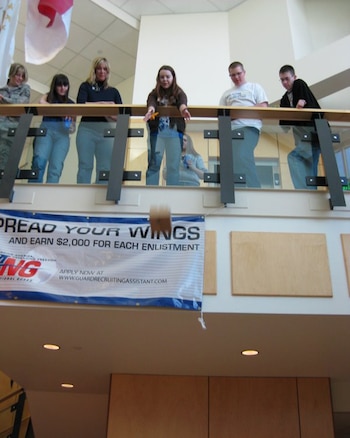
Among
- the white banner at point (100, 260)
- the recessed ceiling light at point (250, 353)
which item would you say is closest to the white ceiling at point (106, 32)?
the white banner at point (100, 260)

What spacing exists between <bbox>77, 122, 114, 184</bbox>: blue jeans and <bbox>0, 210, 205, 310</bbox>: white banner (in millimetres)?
525

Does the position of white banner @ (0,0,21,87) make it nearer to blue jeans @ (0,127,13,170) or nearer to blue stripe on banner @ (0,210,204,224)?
blue jeans @ (0,127,13,170)

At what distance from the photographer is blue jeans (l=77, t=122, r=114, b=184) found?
14.6ft

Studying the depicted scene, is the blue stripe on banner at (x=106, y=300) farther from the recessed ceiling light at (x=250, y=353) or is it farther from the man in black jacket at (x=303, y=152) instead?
the man in black jacket at (x=303, y=152)

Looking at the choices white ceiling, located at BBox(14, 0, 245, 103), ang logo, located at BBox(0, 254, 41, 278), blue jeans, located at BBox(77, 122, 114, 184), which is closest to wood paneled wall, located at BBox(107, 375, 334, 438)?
ang logo, located at BBox(0, 254, 41, 278)

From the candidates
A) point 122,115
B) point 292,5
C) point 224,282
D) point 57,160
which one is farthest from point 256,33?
point 224,282

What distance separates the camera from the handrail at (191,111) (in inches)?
182

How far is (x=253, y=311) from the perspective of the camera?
386 centimetres

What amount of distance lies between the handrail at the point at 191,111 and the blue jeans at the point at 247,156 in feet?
0.72

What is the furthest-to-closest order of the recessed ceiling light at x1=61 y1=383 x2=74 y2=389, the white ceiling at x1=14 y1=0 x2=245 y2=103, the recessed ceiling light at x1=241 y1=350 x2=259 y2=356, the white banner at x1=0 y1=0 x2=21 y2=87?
the white ceiling at x1=14 y1=0 x2=245 y2=103, the recessed ceiling light at x1=61 y1=383 x2=74 y2=389, the recessed ceiling light at x1=241 y1=350 x2=259 y2=356, the white banner at x1=0 y1=0 x2=21 y2=87

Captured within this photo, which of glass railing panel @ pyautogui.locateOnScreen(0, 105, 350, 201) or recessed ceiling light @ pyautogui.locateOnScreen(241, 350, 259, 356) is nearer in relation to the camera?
glass railing panel @ pyautogui.locateOnScreen(0, 105, 350, 201)

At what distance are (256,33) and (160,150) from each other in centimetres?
632

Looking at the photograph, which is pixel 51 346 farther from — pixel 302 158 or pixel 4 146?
pixel 302 158

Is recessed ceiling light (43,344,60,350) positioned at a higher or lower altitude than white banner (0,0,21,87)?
lower
